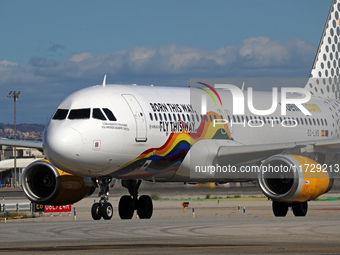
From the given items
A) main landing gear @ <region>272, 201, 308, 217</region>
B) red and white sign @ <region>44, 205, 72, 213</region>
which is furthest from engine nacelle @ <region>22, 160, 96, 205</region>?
red and white sign @ <region>44, 205, 72, 213</region>

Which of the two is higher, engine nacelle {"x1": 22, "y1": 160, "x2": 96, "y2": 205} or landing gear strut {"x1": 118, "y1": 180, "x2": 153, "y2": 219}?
engine nacelle {"x1": 22, "y1": 160, "x2": 96, "y2": 205}

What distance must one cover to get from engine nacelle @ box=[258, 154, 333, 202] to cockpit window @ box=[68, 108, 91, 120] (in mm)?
→ 6684

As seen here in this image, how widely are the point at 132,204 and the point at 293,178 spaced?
22.1ft

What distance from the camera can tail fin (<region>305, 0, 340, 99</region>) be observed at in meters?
41.0

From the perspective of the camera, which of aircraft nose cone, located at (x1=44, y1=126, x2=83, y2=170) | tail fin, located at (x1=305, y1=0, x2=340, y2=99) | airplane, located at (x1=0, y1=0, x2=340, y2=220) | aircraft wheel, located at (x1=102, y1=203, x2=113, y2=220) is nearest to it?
aircraft nose cone, located at (x1=44, y1=126, x2=83, y2=170)

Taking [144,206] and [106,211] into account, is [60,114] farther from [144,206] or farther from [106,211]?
[144,206]

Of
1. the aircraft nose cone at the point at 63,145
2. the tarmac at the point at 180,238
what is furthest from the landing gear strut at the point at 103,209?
the aircraft nose cone at the point at 63,145

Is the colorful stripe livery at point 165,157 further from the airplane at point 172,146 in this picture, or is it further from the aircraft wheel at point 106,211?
the aircraft wheel at point 106,211

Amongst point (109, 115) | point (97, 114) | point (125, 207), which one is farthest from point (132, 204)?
point (97, 114)

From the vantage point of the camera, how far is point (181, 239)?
19.7 m

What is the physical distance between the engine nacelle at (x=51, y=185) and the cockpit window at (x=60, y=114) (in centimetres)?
373

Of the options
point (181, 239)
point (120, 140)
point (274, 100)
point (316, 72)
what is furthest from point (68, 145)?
point (316, 72)

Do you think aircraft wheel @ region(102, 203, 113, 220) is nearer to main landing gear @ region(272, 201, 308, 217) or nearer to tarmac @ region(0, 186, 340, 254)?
tarmac @ region(0, 186, 340, 254)

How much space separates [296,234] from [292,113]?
1628 centimetres
